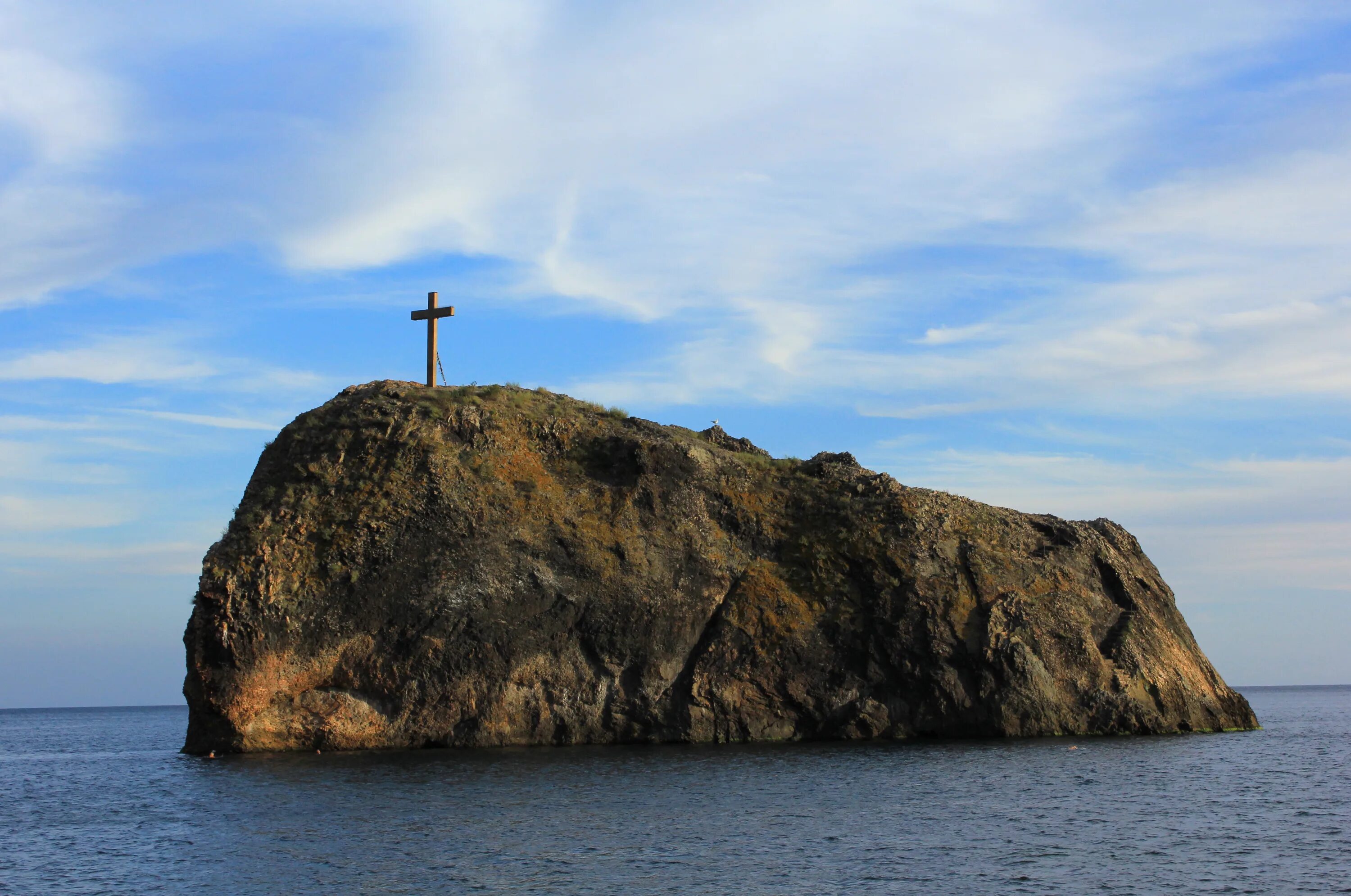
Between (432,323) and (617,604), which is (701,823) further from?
(432,323)

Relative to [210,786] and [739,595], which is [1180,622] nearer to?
[739,595]

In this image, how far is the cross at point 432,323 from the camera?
5191 centimetres

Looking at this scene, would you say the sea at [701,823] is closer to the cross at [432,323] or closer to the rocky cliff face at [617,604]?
the rocky cliff face at [617,604]

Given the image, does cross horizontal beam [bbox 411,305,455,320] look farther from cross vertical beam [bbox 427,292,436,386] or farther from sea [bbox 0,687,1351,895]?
sea [bbox 0,687,1351,895]

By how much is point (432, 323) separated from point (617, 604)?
54.2ft

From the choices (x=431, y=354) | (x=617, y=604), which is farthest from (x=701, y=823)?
(x=431, y=354)

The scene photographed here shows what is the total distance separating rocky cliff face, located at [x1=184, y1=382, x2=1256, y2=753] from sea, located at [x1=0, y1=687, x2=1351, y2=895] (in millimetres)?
2154

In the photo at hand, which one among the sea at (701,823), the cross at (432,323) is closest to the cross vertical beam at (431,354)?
the cross at (432,323)

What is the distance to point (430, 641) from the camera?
42.6 metres

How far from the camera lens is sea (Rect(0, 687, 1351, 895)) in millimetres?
22203

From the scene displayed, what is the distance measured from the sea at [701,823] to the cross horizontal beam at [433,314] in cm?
1999

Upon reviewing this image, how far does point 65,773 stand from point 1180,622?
4948cm

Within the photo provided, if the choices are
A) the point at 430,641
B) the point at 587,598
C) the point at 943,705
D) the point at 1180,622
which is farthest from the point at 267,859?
the point at 1180,622

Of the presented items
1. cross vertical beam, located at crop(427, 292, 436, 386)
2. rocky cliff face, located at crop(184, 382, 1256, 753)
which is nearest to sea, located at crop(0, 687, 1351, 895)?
rocky cliff face, located at crop(184, 382, 1256, 753)
